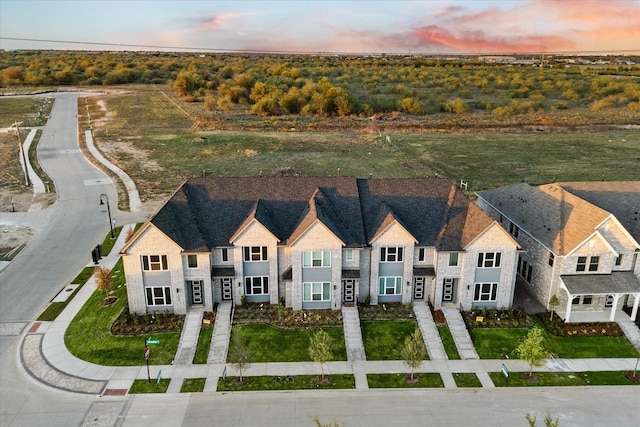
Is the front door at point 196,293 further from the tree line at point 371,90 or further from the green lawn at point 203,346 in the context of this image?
the tree line at point 371,90

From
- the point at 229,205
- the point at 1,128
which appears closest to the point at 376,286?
the point at 229,205

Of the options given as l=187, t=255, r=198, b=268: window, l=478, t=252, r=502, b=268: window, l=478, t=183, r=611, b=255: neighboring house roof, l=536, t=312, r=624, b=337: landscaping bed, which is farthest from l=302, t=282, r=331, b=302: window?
l=478, t=183, r=611, b=255: neighboring house roof

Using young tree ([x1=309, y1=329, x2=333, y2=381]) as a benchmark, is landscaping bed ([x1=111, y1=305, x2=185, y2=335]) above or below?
below

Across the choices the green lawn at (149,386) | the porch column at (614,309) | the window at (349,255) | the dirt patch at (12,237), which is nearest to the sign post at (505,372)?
the porch column at (614,309)

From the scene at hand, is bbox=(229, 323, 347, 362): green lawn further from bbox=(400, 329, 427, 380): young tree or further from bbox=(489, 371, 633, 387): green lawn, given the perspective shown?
bbox=(489, 371, 633, 387): green lawn

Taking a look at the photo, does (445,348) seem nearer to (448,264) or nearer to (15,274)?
(448,264)

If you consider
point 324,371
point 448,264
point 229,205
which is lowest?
point 324,371

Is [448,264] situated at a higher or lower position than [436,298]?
higher

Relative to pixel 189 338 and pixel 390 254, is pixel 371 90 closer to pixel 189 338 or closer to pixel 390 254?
pixel 390 254
